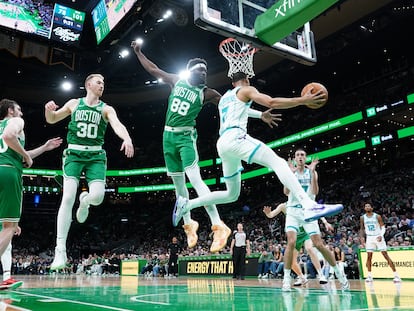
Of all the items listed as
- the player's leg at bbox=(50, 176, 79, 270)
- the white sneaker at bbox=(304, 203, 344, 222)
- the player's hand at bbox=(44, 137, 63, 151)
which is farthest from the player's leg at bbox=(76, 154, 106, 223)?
the white sneaker at bbox=(304, 203, 344, 222)

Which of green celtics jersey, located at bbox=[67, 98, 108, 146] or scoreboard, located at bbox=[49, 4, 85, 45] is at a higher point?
scoreboard, located at bbox=[49, 4, 85, 45]

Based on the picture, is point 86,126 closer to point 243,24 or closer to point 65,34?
point 243,24

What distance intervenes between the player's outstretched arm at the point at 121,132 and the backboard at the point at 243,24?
198cm

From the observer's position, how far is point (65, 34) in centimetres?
1406

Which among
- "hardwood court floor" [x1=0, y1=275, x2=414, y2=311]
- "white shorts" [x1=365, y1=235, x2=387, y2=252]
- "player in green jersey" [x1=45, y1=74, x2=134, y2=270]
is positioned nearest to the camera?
"hardwood court floor" [x1=0, y1=275, x2=414, y2=311]

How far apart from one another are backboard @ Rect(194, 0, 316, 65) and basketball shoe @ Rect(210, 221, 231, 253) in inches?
120

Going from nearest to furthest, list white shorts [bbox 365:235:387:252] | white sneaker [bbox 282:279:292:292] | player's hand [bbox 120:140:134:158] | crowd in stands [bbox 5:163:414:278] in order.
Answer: player's hand [bbox 120:140:134:158] → white sneaker [bbox 282:279:292:292] → white shorts [bbox 365:235:387:252] → crowd in stands [bbox 5:163:414:278]

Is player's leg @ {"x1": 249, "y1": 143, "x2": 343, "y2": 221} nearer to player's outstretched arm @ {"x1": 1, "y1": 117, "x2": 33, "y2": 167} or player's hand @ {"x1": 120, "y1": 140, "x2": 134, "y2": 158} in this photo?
player's hand @ {"x1": 120, "y1": 140, "x2": 134, "y2": 158}

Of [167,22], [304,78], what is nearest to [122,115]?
[304,78]

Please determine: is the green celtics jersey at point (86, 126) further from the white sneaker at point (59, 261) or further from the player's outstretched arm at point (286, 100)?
the player's outstretched arm at point (286, 100)

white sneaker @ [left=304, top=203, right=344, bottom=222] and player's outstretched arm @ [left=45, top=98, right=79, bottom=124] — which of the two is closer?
white sneaker @ [left=304, top=203, right=344, bottom=222]

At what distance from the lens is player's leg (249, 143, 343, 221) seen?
169 inches

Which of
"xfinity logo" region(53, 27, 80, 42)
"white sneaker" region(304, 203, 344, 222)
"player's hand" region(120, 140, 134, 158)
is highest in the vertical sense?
"xfinity logo" region(53, 27, 80, 42)

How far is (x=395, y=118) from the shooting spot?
85.7 ft
